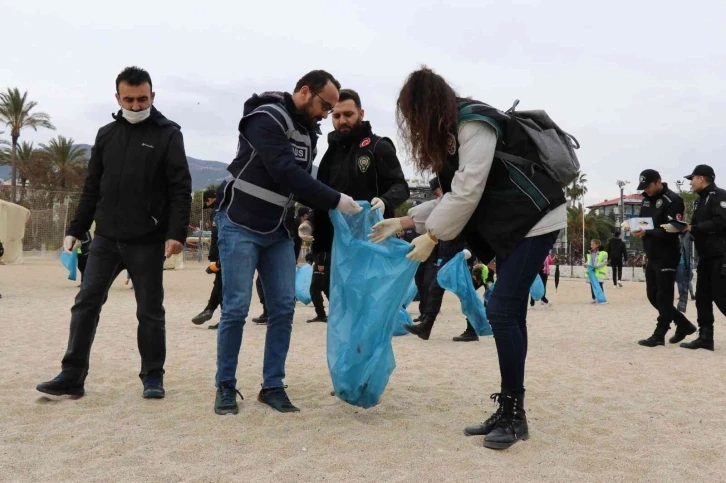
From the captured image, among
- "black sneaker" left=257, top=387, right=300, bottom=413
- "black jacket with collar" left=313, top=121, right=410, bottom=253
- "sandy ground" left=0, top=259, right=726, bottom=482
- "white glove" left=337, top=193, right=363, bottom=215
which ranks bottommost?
"sandy ground" left=0, top=259, right=726, bottom=482

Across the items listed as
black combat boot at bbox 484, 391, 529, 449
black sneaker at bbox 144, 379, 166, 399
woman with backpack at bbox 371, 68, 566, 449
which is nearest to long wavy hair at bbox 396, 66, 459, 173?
woman with backpack at bbox 371, 68, 566, 449

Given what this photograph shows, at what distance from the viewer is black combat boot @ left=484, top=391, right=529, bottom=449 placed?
305 centimetres

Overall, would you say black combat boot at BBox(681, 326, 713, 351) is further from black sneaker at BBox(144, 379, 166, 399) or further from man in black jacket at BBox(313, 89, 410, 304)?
black sneaker at BBox(144, 379, 166, 399)

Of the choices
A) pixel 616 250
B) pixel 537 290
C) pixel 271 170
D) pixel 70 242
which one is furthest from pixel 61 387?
pixel 616 250

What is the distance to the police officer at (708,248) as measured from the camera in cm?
663

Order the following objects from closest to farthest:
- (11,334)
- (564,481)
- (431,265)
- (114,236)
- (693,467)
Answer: (564,481)
(693,467)
(114,236)
(11,334)
(431,265)

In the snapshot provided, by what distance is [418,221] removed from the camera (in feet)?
11.6

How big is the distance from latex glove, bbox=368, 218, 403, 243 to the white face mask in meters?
1.52

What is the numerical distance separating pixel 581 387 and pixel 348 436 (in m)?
2.04

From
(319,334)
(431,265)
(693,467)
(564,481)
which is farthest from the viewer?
(431,265)

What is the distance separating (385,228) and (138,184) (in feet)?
4.82

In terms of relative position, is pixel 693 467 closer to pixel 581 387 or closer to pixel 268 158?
pixel 581 387

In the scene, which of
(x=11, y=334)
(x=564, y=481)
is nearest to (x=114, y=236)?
(x=564, y=481)

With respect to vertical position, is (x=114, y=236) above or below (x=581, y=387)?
above
